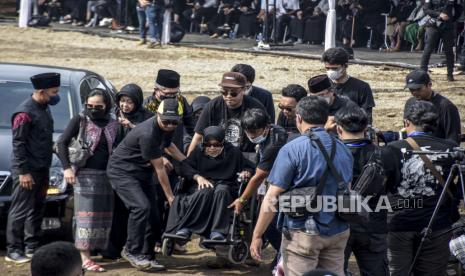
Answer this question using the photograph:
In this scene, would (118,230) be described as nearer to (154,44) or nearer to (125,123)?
(125,123)

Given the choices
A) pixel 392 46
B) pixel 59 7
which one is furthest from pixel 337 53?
pixel 59 7

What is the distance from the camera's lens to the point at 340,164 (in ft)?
24.1

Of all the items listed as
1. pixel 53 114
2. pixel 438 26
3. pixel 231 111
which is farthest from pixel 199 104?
pixel 438 26

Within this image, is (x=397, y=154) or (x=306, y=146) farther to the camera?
(x=397, y=154)

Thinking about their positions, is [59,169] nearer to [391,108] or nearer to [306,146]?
[306,146]

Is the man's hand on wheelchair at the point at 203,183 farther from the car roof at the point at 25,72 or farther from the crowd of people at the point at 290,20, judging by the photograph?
the crowd of people at the point at 290,20

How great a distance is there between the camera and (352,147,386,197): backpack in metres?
7.62

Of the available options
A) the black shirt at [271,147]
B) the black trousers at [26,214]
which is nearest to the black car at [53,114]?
the black trousers at [26,214]

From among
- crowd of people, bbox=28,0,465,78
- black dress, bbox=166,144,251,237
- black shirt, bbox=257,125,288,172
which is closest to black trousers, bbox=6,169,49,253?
black dress, bbox=166,144,251,237

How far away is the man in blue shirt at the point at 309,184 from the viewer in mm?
7285

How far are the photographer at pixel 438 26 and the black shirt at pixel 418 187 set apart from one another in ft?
33.9

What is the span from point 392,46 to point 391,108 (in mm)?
7425

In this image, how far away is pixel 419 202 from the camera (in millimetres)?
8133

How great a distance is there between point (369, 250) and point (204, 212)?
205 centimetres
